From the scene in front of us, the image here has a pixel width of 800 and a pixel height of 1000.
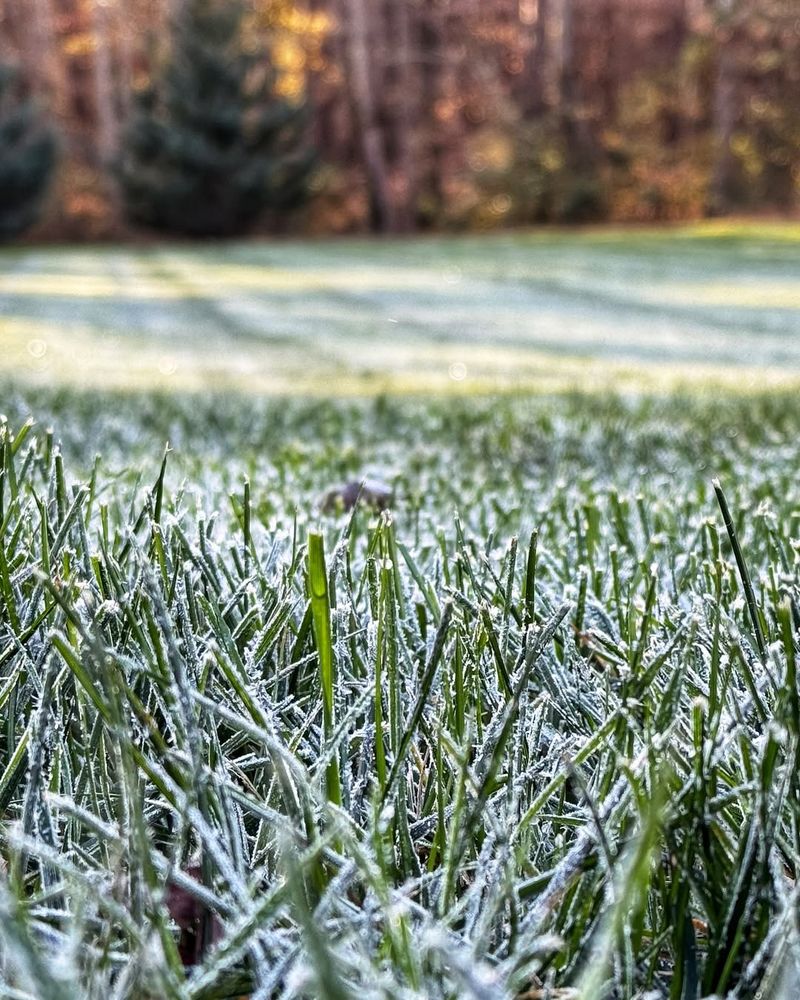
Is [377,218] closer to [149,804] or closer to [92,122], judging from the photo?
[92,122]

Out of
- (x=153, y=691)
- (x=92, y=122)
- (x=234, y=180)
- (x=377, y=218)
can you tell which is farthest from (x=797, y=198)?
(x=153, y=691)

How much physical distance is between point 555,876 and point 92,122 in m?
37.1

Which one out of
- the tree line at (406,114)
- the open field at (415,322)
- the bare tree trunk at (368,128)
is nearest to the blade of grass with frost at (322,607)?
the open field at (415,322)

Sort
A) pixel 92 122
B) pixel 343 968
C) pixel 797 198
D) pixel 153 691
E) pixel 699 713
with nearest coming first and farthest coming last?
pixel 343 968
pixel 699 713
pixel 153 691
pixel 797 198
pixel 92 122

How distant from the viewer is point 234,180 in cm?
2494

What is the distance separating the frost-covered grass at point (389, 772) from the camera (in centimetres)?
58

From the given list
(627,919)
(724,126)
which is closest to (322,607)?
(627,919)

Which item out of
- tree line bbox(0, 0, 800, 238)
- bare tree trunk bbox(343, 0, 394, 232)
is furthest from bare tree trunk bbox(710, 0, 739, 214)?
bare tree trunk bbox(343, 0, 394, 232)

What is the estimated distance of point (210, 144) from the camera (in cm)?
2522

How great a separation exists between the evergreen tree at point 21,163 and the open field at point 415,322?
823 cm

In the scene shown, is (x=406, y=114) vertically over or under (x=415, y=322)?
over

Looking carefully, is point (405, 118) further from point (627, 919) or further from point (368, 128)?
point (627, 919)

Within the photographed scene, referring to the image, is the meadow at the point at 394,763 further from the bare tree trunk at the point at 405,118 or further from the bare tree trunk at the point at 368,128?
the bare tree trunk at the point at 405,118

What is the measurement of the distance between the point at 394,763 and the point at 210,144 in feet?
85.9
